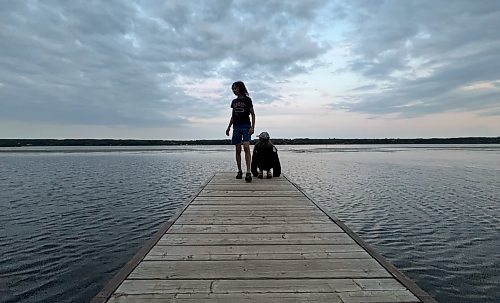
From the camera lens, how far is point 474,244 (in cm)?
750

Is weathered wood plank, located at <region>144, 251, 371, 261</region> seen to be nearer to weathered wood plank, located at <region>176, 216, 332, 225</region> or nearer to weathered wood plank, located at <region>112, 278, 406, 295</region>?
weathered wood plank, located at <region>112, 278, 406, 295</region>

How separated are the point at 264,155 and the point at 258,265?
6.90m

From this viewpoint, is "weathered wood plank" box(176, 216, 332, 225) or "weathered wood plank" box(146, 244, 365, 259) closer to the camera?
"weathered wood plank" box(146, 244, 365, 259)

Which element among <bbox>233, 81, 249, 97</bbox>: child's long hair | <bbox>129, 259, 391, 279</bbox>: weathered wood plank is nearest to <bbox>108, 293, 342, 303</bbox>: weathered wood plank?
<bbox>129, 259, 391, 279</bbox>: weathered wood plank

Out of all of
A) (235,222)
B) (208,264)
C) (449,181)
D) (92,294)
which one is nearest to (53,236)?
(92,294)

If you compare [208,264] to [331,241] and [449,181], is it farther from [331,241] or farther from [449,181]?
[449,181]

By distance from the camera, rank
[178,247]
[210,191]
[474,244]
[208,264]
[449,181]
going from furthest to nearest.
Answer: [449,181] < [210,191] < [474,244] < [178,247] < [208,264]

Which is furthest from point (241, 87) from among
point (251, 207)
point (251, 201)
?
point (251, 207)

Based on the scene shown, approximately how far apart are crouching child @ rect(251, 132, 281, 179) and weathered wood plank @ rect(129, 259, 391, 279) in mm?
6508

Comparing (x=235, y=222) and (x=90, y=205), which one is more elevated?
(x=235, y=222)

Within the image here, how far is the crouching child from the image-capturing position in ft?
32.4

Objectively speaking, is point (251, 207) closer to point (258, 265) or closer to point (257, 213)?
point (257, 213)

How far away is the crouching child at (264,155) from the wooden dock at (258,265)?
4.39m

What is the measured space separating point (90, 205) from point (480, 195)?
569 inches
